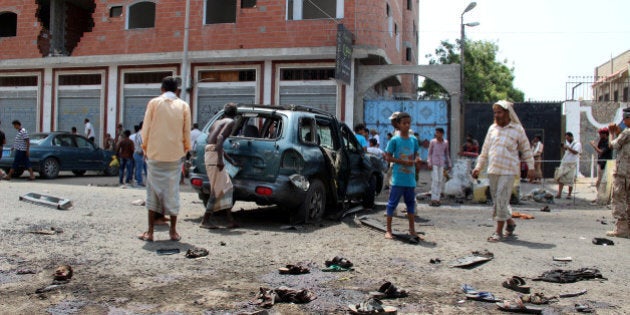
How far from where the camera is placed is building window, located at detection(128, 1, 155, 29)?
74.3 ft

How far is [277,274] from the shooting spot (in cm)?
492

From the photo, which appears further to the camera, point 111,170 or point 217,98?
point 217,98

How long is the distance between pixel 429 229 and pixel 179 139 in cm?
396

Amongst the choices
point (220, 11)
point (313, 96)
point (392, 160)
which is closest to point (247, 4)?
point (220, 11)

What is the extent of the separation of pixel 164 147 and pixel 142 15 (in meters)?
18.6

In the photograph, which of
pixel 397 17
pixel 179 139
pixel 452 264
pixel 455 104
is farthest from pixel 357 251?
pixel 397 17

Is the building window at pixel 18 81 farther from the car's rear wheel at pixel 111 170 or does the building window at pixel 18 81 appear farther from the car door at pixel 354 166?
the car door at pixel 354 166

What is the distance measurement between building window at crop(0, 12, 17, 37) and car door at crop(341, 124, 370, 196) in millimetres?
22915

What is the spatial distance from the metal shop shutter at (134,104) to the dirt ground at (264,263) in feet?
46.4

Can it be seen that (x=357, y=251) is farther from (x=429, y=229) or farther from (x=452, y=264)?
(x=429, y=229)

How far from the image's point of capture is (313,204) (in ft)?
26.2

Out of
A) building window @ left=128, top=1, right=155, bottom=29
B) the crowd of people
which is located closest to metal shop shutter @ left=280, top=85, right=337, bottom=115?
building window @ left=128, top=1, right=155, bottom=29

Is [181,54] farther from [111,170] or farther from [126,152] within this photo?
[126,152]

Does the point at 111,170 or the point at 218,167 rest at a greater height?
the point at 218,167
